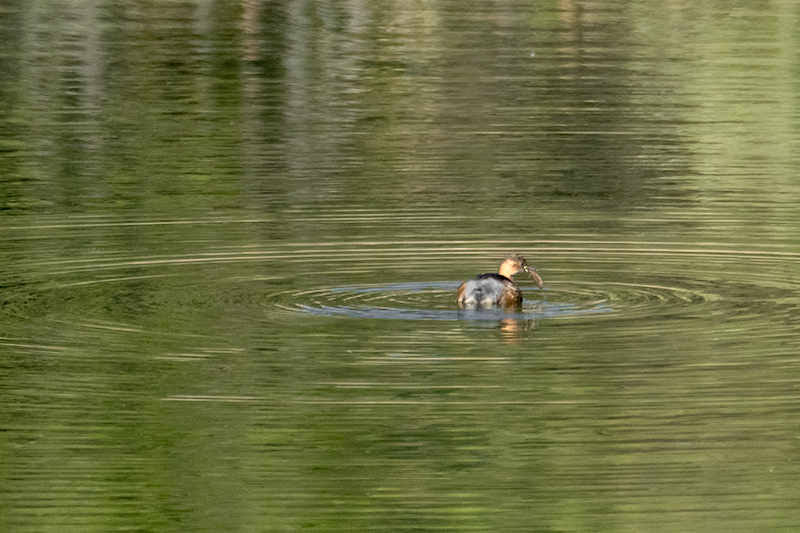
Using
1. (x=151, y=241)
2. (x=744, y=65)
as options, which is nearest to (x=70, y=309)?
(x=151, y=241)

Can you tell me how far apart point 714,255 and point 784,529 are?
6525mm

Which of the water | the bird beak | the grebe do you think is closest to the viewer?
the water

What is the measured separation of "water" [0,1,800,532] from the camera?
834cm

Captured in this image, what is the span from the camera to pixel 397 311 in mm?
11797

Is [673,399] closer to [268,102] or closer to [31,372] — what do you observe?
[31,372]

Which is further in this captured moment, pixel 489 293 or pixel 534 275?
pixel 534 275

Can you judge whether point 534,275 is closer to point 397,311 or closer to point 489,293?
point 489,293

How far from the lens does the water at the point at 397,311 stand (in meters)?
8.34

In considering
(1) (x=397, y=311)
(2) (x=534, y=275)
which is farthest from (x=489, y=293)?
(1) (x=397, y=311)

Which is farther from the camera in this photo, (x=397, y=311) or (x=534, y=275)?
(x=534, y=275)

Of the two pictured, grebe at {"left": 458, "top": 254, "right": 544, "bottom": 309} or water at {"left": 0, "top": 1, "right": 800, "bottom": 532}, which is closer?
water at {"left": 0, "top": 1, "right": 800, "bottom": 532}

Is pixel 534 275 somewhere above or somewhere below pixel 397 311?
above

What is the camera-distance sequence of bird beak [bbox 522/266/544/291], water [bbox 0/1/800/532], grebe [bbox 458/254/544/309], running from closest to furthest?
1. water [bbox 0/1/800/532]
2. grebe [bbox 458/254/544/309]
3. bird beak [bbox 522/266/544/291]

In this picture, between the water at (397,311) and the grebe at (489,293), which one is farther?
the grebe at (489,293)
